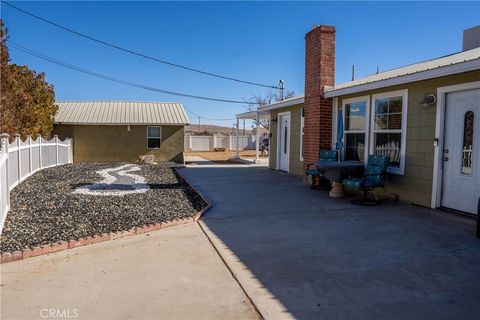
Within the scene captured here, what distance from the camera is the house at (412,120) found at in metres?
6.61

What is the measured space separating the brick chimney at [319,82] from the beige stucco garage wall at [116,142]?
11621 mm

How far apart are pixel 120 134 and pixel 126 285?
60.8 ft

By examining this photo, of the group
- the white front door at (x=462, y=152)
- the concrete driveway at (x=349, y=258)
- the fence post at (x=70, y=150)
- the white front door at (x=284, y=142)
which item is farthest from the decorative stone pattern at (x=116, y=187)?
the fence post at (x=70, y=150)

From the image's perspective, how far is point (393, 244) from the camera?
196 inches

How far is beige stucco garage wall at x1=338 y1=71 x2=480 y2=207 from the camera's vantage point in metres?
7.31

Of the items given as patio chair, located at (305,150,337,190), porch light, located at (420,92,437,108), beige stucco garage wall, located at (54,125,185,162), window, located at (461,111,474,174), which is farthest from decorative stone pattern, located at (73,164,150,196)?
beige stucco garage wall, located at (54,125,185,162)

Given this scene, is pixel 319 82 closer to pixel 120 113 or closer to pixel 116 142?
pixel 116 142

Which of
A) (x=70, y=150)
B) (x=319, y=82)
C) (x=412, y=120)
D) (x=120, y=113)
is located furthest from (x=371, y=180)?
(x=120, y=113)

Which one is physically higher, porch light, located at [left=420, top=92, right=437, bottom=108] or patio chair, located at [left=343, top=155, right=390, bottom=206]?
porch light, located at [left=420, top=92, right=437, bottom=108]

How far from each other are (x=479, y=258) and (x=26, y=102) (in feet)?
55.3

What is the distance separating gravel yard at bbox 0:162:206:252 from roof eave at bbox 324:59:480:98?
4.55m

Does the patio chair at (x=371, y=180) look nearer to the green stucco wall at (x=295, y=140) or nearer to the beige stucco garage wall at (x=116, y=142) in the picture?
the green stucco wall at (x=295, y=140)

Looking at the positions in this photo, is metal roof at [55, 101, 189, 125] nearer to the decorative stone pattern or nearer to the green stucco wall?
the green stucco wall

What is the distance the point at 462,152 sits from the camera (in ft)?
21.9
